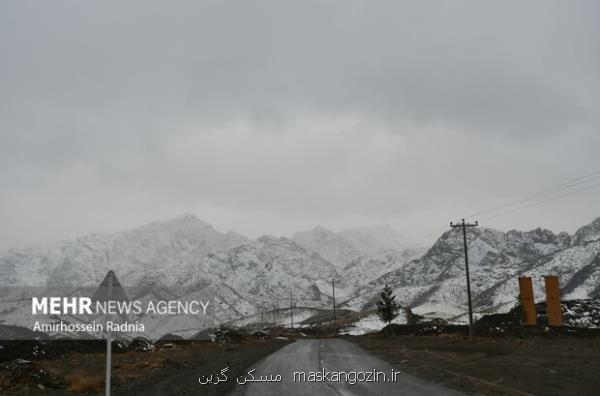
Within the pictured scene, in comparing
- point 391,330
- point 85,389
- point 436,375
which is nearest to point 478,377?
point 436,375

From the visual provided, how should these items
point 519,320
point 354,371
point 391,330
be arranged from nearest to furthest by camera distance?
point 354,371 → point 519,320 → point 391,330

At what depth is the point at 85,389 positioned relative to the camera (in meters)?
17.8

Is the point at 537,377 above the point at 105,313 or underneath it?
underneath

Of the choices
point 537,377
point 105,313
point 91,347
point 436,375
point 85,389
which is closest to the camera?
point 105,313

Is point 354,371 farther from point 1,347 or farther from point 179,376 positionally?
point 1,347

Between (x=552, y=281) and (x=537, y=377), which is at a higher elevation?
(x=552, y=281)

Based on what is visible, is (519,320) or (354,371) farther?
(519,320)

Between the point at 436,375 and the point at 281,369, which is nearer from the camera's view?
the point at 436,375

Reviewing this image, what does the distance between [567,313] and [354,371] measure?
56178 mm

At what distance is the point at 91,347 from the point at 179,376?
76.2ft

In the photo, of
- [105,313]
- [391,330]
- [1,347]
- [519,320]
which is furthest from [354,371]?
[391,330]

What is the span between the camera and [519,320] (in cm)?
6688

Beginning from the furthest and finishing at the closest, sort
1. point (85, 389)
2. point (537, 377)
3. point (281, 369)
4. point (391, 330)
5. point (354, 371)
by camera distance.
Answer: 1. point (391, 330)
2. point (281, 369)
3. point (354, 371)
4. point (537, 377)
5. point (85, 389)

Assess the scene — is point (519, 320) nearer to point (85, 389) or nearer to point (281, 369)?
point (281, 369)
